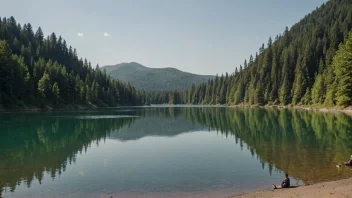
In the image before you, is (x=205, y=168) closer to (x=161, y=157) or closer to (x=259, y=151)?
(x=161, y=157)

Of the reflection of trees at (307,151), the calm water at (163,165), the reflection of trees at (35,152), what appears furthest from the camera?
the reflection of trees at (35,152)

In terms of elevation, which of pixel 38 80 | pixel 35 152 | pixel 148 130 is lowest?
pixel 35 152

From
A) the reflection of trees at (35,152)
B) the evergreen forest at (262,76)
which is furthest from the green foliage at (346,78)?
the reflection of trees at (35,152)

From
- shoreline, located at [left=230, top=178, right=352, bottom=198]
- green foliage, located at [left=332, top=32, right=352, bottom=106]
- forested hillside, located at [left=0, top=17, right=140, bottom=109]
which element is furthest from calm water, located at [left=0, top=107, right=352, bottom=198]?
forested hillside, located at [left=0, top=17, right=140, bottom=109]

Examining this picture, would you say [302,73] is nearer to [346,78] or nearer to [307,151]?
[346,78]

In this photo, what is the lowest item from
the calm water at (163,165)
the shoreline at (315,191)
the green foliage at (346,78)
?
the calm water at (163,165)

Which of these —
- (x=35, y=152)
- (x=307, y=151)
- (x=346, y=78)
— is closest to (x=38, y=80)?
(x=35, y=152)

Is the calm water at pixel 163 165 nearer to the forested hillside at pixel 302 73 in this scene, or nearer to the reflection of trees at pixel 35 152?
the reflection of trees at pixel 35 152

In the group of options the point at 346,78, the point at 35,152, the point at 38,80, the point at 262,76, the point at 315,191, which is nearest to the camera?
the point at 315,191

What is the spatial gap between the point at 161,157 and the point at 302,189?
15364mm

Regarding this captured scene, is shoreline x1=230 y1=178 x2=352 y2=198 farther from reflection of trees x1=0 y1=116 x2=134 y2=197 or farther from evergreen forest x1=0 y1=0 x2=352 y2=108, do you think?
evergreen forest x1=0 y1=0 x2=352 y2=108

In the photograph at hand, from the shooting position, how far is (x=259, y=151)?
100 feet

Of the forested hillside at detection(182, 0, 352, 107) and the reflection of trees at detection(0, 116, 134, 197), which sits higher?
the forested hillside at detection(182, 0, 352, 107)

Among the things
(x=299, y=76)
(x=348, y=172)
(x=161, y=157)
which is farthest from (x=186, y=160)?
(x=299, y=76)
